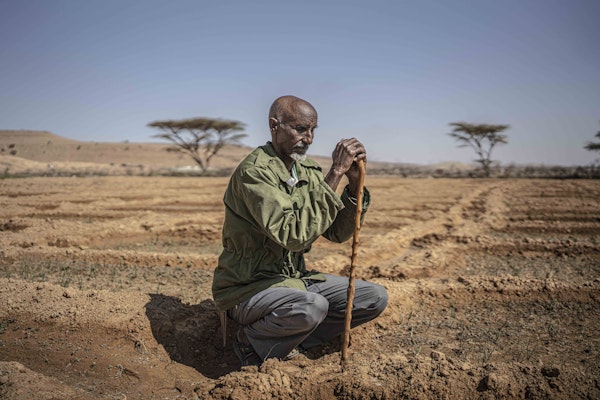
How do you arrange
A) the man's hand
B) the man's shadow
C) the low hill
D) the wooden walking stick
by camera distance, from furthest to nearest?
1. the low hill
2. the man's shadow
3. the wooden walking stick
4. the man's hand

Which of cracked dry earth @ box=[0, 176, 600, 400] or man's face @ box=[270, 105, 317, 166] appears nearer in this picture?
cracked dry earth @ box=[0, 176, 600, 400]

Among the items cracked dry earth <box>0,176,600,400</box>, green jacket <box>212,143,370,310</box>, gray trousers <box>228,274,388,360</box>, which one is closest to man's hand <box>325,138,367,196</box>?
green jacket <box>212,143,370,310</box>

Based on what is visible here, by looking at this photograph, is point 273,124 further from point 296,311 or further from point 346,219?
point 296,311

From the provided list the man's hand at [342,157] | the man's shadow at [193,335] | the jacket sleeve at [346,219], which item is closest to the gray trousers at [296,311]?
the jacket sleeve at [346,219]

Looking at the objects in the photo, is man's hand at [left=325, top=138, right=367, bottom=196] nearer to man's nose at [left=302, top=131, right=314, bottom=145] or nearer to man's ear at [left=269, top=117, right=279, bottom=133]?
man's nose at [left=302, top=131, right=314, bottom=145]

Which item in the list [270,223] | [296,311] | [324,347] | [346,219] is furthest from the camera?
[324,347]

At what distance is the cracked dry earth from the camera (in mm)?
2207

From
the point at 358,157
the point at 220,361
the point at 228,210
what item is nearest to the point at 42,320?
the point at 220,361

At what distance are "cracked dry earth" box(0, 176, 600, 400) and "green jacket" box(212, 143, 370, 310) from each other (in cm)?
52

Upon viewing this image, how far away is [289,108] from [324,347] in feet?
5.58

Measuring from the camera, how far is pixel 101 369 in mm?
2525

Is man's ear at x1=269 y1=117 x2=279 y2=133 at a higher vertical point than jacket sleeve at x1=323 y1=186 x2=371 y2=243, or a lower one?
higher

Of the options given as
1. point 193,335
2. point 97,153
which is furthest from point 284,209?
point 97,153

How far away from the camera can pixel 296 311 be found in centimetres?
239
